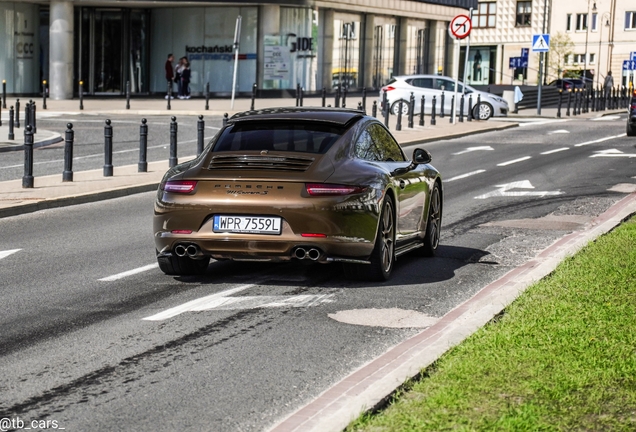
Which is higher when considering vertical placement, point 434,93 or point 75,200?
point 434,93

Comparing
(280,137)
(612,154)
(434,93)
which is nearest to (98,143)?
(612,154)

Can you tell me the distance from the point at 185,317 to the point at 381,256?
2.11 metres

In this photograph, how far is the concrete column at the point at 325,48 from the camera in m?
57.7

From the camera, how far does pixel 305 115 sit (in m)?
10.3

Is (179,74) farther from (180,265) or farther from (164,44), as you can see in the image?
(180,265)

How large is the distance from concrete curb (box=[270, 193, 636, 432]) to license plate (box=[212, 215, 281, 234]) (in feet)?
5.15

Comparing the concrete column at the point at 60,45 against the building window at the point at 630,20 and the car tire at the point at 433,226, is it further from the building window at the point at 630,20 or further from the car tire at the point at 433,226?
the building window at the point at 630,20

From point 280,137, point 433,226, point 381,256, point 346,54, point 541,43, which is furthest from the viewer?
point 346,54

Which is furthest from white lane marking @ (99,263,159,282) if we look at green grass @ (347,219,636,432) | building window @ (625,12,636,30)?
building window @ (625,12,636,30)

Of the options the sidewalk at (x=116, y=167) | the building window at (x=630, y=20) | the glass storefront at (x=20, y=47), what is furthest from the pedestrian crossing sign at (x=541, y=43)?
the building window at (x=630, y=20)

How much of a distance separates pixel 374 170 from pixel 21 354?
3696mm

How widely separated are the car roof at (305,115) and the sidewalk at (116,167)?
5151mm

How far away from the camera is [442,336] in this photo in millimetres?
7223

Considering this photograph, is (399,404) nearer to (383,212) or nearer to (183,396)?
(183,396)
